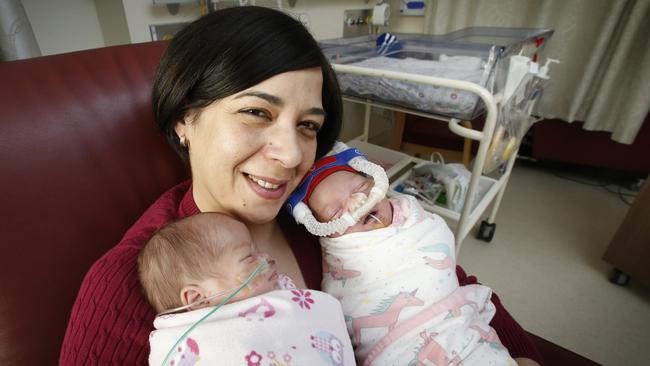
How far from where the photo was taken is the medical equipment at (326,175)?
87cm

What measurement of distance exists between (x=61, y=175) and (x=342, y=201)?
643 millimetres

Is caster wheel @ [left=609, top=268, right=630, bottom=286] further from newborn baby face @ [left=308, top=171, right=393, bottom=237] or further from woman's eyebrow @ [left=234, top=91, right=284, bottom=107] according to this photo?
woman's eyebrow @ [left=234, top=91, right=284, bottom=107]

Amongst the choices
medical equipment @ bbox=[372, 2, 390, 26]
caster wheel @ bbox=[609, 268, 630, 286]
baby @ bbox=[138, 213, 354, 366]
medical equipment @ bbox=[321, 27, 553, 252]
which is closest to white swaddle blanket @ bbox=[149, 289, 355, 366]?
baby @ bbox=[138, 213, 354, 366]

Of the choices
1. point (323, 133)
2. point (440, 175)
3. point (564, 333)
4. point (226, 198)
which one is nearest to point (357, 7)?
point (440, 175)

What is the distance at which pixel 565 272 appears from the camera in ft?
6.81

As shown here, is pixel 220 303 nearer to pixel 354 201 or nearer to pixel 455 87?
pixel 354 201

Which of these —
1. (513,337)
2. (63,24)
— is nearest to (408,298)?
(513,337)

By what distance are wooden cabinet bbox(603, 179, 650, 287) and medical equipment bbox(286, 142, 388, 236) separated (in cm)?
167

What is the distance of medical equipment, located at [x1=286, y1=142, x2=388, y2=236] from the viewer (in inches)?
34.3

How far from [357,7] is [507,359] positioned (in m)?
2.50

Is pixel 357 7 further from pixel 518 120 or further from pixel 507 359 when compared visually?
pixel 507 359

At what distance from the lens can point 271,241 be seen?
36.1 inches

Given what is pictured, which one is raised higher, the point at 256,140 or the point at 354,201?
the point at 256,140

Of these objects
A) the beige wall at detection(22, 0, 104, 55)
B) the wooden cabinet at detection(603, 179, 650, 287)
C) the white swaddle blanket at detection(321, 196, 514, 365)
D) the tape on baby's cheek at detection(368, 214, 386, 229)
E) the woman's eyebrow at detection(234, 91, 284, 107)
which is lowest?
the wooden cabinet at detection(603, 179, 650, 287)
